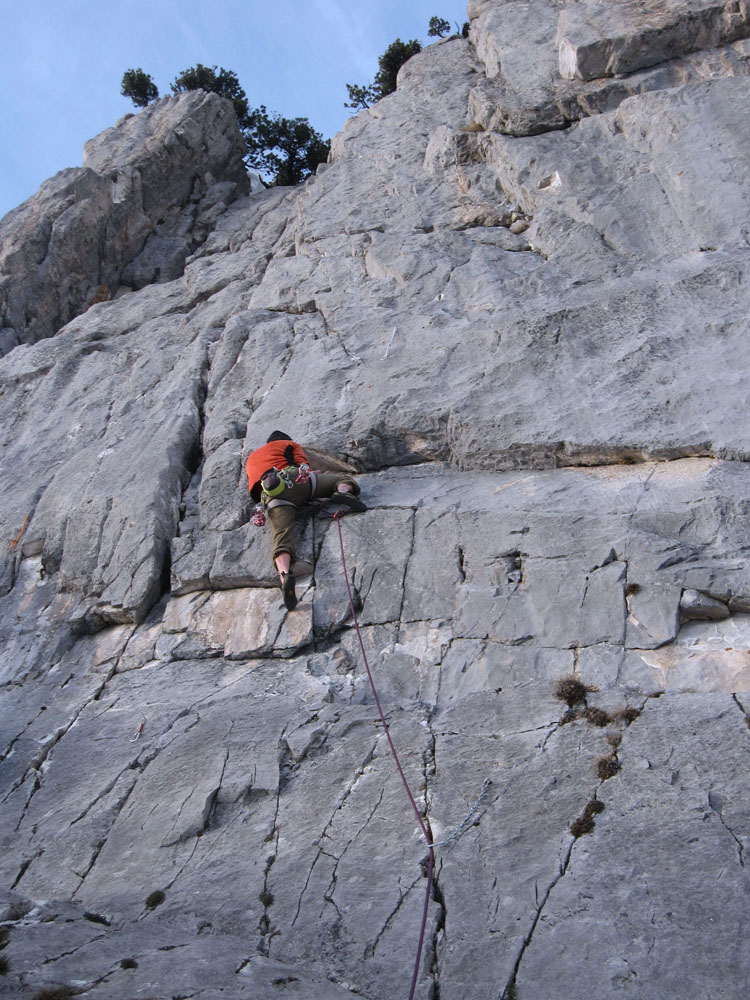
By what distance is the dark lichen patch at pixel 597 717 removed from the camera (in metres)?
8.00

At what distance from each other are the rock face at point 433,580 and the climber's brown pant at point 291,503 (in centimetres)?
42

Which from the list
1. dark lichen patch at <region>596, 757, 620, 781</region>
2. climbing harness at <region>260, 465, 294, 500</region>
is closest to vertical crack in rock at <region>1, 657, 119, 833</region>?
climbing harness at <region>260, 465, 294, 500</region>

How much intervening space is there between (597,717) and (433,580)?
275 cm

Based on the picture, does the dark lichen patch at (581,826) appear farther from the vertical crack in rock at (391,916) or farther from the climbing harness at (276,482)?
the climbing harness at (276,482)

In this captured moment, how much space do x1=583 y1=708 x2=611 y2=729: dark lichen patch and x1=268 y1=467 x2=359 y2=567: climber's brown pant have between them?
4.28 metres

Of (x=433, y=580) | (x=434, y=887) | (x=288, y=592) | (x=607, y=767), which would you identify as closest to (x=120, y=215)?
(x=288, y=592)

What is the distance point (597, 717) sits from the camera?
8.05 m

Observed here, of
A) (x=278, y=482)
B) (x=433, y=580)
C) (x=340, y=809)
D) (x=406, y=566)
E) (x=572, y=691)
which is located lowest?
(x=572, y=691)

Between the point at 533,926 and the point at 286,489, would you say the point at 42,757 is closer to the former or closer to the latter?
the point at 286,489

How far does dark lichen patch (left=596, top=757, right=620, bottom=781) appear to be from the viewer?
24.5 feet

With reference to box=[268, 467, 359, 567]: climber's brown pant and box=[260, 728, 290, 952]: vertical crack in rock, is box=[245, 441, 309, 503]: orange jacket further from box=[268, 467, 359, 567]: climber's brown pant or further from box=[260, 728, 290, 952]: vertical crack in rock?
box=[260, 728, 290, 952]: vertical crack in rock

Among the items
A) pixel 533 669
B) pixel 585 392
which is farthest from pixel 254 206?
pixel 533 669

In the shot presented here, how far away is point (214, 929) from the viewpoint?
277 inches

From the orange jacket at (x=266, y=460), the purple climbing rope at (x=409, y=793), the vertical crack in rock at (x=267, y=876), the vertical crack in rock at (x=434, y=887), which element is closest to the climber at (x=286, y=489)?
the orange jacket at (x=266, y=460)
